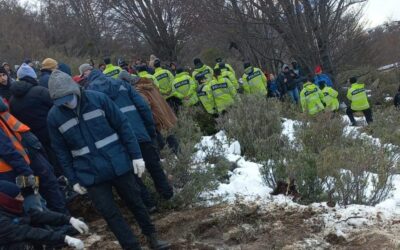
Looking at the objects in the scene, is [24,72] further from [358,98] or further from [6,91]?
[358,98]

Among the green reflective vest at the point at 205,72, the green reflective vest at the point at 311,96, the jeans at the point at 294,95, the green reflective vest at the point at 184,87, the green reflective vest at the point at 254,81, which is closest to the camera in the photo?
the green reflective vest at the point at 184,87

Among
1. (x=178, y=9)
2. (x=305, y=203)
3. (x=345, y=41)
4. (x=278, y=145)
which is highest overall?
(x=178, y=9)

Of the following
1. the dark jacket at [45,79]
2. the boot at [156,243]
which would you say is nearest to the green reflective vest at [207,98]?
the dark jacket at [45,79]

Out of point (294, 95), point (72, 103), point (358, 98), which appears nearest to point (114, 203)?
point (72, 103)

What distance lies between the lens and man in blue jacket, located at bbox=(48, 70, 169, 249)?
13.8ft

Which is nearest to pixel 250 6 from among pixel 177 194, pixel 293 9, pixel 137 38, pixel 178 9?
pixel 293 9

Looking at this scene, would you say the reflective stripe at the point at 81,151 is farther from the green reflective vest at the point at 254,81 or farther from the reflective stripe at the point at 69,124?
the green reflective vest at the point at 254,81

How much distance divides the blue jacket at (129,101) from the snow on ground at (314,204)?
124 centimetres

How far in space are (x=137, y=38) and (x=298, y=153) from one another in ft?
69.6

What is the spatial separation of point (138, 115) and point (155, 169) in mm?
634

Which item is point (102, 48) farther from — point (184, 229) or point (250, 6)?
point (184, 229)

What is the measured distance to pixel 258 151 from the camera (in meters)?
6.84

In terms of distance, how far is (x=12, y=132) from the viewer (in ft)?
16.1

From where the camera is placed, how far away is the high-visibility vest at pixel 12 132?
467cm
